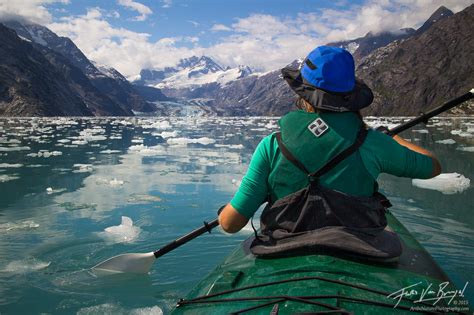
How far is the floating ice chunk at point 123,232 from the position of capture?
638 cm

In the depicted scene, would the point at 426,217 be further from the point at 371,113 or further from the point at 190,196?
the point at 371,113

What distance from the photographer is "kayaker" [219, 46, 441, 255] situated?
2445mm

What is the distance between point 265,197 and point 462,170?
39.1 feet

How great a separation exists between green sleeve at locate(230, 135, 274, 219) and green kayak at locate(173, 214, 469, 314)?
42cm

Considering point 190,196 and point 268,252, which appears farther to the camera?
point 190,196

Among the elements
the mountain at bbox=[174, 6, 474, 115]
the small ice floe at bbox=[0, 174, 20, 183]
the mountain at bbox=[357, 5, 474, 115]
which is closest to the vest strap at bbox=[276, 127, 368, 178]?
the small ice floe at bbox=[0, 174, 20, 183]

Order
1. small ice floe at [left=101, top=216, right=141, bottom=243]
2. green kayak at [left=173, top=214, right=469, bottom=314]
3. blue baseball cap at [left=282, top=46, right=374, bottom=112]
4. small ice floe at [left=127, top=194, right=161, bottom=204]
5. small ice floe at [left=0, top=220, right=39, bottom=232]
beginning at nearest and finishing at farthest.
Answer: green kayak at [left=173, top=214, right=469, bottom=314]
blue baseball cap at [left=282, top=46, right=374, bottom=112]
small ice floe at [left=101, top=216, right=141, bottom=243]
small ice floe at [left=0, top=220, right=39, bottom=232]
small ice floe at [left=127, top=194, right=161, bottom=204]

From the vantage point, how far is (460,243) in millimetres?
5918

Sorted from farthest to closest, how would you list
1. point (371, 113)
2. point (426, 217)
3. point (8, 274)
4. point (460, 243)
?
1. point (371, 113)
2. point (426, 217)
3. point (460, 243)
4. point (8, 274)

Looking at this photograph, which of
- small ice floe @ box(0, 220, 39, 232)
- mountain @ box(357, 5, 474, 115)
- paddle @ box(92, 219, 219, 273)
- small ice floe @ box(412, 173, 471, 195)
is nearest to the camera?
paddle @ box(92, 219, 219, 273)

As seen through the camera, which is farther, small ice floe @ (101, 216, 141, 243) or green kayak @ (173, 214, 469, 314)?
small ice floe @ (101, 216, 141, 243)

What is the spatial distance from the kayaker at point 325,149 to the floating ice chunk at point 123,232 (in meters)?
4.17

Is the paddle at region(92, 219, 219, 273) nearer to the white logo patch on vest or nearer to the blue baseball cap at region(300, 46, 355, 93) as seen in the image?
the white logo patch on vest

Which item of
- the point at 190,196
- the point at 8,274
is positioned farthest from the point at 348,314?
the point at 190,196
